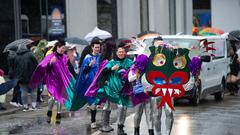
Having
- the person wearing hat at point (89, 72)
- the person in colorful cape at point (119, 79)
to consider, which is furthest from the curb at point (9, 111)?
the person in colorful cape at point (119, 79)

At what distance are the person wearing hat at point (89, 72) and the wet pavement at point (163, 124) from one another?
19.2 inches

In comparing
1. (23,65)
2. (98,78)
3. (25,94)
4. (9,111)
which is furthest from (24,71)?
(98,78)

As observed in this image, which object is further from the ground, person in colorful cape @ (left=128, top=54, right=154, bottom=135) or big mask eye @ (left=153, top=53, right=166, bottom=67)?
big mask eye @ (left=153, top=53, right=166, bottom=67)

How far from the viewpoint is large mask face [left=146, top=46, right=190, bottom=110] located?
36.0 ft

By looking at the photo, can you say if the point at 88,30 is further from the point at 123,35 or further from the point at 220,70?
the point at 220,70

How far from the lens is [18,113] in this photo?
17.6 meters

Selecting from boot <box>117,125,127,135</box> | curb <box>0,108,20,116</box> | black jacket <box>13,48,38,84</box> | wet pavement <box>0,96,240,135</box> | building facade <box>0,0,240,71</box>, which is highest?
building facade <box>0,0,240,71</box>

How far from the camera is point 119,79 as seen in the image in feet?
40.2

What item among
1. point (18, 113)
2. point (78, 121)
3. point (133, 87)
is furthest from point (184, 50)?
point (18, 113)

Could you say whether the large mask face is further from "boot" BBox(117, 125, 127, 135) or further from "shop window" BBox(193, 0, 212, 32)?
"shop window" BBox(193, 0, 212, 32)

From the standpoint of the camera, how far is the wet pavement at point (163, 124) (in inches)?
516

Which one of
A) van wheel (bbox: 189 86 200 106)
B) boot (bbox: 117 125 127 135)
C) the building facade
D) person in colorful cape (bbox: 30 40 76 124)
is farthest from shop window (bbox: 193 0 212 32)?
boot (bbox: 117 125 127 135)

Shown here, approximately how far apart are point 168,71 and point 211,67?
859 cm

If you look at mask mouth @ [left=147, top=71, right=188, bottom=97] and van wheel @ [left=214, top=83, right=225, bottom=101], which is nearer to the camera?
mask mouth @ [left=147, top=71, right=188, bottom=97]
